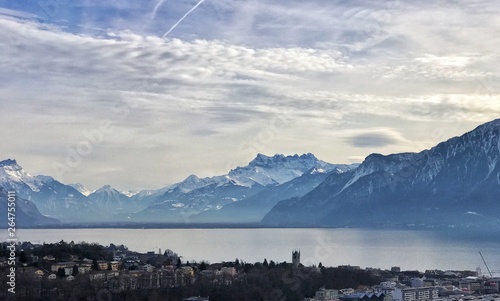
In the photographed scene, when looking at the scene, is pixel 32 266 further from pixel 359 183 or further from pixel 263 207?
pixel 263 207

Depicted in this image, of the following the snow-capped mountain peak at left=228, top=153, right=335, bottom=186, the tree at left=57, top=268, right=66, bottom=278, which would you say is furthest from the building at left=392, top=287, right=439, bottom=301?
the snow-capped mountain peak at left=228, top=153, right=335, bottom=186

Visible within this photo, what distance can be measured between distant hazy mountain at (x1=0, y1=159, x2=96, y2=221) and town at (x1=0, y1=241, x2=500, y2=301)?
14390 centimetres

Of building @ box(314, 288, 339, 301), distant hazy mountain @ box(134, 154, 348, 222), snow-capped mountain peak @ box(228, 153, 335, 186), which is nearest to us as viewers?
building @ box(314, 288, 339, 301)

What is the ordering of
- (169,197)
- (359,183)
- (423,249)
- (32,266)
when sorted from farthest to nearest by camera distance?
1. (169,197)
2. (359,183)
3. (423,249)
4. (32,266)

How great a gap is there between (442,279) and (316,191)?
262 feet

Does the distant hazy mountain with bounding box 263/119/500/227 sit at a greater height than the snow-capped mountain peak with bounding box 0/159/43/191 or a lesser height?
lesser

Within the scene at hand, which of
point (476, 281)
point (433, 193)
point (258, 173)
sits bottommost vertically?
point (476, 281)

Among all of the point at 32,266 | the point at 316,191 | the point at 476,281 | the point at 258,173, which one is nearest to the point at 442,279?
the point at 476,281

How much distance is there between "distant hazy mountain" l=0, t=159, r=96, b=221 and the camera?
173 meters

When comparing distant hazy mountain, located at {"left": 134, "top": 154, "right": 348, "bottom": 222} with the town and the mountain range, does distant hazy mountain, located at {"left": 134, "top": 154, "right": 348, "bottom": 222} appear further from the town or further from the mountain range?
the town

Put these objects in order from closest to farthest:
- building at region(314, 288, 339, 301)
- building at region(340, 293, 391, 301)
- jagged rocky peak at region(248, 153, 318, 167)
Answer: building at region(340, 293, 391, 301)
building at region(314, 288, 339, 301)
jagged rocky peak at region(248, 153, 318, 167)

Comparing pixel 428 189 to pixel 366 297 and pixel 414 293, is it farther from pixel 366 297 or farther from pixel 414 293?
pixel 366 297

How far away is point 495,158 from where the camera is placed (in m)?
86.8

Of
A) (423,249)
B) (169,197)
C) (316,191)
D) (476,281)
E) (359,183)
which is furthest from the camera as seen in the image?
(169,197)
